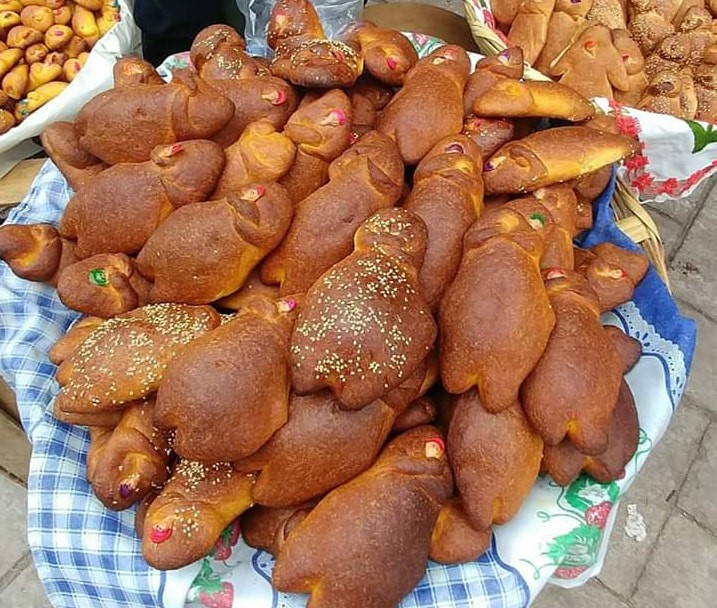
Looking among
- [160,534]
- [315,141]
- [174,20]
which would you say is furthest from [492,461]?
[174,20]

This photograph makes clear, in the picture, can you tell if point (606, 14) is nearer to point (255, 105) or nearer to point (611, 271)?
point (611, 271)

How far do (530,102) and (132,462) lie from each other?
777 millimetres

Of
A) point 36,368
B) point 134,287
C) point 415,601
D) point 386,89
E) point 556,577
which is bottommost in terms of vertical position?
point 556,577

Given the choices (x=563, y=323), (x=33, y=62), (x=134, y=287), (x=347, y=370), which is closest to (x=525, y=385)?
(x=563, y=323)

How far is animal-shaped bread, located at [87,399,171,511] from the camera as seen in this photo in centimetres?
87

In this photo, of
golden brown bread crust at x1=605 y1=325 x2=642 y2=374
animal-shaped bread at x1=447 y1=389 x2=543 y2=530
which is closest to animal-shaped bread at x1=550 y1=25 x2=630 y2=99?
golden brown bread crust at x1=605 y1=325 x2=642 y2=374

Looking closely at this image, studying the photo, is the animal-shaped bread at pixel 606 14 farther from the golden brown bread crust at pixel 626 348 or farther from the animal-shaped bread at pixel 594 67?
the golden brown bread crust at pixel 626 348

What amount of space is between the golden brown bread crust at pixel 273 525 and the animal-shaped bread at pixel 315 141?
435 mm

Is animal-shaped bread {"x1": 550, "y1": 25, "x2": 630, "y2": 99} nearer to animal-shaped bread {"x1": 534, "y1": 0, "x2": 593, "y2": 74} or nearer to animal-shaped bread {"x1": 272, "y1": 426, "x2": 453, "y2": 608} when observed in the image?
animal-shaped bread {"x1": 534, "y1": 0, "x2": 593, "y2": 74}

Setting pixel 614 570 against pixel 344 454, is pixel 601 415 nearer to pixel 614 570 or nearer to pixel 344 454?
pixel 344 454

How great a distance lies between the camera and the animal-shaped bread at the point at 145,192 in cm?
100

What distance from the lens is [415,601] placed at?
0.87 meters

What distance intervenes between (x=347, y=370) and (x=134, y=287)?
37cm

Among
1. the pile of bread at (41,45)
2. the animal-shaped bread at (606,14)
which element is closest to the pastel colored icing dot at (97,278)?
the pile of bread at (41,45)
